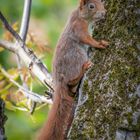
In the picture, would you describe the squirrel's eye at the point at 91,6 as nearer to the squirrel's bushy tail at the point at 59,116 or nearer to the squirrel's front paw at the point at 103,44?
the squirrel's bushy tail at the point at 59,116

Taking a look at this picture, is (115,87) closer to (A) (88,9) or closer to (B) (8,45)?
(A) (88,9)

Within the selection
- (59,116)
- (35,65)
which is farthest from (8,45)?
(59,116)

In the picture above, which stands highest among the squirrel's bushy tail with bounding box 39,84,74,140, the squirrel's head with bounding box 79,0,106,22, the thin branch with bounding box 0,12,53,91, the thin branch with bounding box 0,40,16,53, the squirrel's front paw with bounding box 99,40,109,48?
the squirrel's head with bounding box 79,0,106,22

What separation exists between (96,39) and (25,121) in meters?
3.55

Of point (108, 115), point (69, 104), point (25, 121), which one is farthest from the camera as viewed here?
point (25, 121)

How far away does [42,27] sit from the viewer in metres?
6.51

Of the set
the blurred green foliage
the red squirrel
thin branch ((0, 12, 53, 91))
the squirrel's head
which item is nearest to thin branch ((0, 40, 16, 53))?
thin branch ((0, 12, 53, 91))

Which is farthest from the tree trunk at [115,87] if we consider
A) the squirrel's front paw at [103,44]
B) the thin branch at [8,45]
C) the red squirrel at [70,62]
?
the thin branch at [8,45]

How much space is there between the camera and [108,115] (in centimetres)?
211

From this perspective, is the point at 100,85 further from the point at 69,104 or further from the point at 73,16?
the point at 73,16

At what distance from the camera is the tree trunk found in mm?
2072

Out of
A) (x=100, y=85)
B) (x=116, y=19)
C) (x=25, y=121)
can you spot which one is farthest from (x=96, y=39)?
(x=25, y=121)

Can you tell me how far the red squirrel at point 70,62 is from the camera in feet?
8.82

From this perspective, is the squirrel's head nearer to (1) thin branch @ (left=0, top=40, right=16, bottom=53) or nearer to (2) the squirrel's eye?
(2) the squirrel's eye
